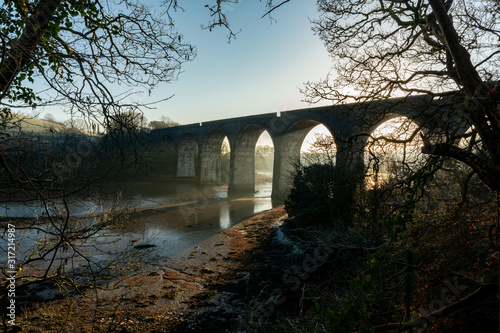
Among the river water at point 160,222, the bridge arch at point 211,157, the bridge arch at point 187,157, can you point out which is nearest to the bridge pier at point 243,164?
the river water at point 160,222

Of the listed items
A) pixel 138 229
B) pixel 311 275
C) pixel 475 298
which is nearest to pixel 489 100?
pixel 475 298

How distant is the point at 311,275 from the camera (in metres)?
6.48

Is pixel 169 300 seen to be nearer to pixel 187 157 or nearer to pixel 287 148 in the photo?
pixel 287 148

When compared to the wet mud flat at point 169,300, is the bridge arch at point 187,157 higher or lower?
higher

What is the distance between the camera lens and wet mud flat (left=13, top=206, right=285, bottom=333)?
14.0ft

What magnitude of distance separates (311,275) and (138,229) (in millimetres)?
8346

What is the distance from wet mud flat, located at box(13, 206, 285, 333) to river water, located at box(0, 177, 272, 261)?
0.89 meters

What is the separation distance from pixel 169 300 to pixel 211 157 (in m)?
26.0

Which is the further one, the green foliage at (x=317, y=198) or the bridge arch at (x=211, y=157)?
the bridge arch at (x=211, y=157)

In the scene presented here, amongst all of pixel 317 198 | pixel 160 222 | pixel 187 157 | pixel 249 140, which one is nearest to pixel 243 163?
pixel 249 140

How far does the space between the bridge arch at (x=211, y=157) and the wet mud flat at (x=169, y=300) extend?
21.3 metres

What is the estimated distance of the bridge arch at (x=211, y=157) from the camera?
2943 cm

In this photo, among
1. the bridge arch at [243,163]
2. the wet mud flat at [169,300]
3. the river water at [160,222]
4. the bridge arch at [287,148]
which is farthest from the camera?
the bridge arch at [243,163]

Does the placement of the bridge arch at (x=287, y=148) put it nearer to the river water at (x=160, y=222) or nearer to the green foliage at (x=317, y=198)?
the river water at (x=160, y=222)
